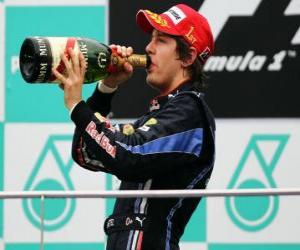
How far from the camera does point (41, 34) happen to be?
3564 mm

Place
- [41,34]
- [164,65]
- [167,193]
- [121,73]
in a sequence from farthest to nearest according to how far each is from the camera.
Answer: [41,34] → [121,73] → [164,65] → [167,193]

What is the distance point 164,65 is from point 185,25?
0.13 m

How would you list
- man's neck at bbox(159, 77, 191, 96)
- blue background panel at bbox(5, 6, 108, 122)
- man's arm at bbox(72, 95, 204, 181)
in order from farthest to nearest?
blue background panel at bbox(5, 6, 108, 122) < man's neck at bbox(159, 77, 191, 96) < man's arm at bbox(72, 95, 204, 181)

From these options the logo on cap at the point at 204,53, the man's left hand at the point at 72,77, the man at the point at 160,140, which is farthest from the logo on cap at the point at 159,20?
the man's left hand at the point at 72,77

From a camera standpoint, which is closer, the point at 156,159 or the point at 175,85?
the point at 156,159

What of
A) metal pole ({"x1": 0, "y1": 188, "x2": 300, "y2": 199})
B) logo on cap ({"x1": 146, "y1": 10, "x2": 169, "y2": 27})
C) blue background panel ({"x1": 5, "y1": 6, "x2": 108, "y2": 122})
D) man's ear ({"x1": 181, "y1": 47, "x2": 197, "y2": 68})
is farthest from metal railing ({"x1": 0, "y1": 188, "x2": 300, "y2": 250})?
blue background panel ({"x1": 5, "y1": 6, "x2": 108, "y2": 122})

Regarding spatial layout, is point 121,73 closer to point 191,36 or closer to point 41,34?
point 191,36

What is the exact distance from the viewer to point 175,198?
7.37ft

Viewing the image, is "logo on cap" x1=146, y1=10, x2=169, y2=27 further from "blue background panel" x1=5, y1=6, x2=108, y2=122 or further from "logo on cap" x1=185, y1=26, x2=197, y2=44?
"blue background panel" x1=5, y1=6, x2=108, y2=122

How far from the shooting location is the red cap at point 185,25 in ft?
7.85

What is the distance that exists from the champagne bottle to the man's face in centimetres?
3

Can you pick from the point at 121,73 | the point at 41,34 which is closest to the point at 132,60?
the point at 121,73

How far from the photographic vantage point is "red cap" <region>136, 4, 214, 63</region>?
2.39 metres

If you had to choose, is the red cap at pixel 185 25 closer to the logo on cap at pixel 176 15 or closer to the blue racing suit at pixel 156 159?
the logo on cap at pixel 176 15
